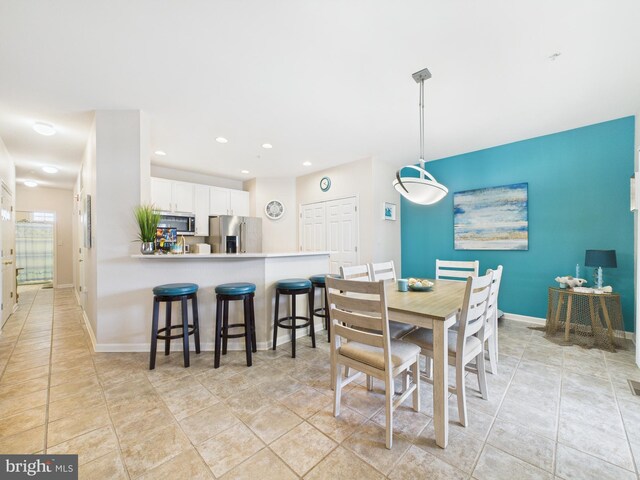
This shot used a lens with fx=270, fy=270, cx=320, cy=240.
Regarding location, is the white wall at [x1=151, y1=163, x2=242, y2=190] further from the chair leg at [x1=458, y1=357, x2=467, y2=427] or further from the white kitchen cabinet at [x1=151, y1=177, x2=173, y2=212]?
the chair leg at [x1=458, y1=357, x2=467, y2=427]

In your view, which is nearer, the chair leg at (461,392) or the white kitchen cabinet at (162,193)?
the chair leg at (461,392)

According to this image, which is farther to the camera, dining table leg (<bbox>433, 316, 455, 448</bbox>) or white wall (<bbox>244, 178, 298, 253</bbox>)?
white wall (<bbox>244, 178, 298, 253</bbox>)

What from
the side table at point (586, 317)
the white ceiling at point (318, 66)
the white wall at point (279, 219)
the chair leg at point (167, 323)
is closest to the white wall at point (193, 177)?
the white wall at point (279, 219)

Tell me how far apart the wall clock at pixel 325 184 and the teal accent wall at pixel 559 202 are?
2.05 m

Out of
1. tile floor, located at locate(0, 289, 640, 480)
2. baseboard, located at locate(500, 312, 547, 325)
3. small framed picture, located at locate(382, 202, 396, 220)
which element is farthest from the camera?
small framed picture, located at locate(382, 202, 396, 220)

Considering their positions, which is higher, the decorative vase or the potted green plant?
the potted green plant

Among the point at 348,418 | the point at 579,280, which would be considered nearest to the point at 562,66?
the point at 579,280

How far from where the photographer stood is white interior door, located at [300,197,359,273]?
471 cm

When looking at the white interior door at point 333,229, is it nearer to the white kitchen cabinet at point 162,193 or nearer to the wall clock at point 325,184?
the wall clock at point 325,184

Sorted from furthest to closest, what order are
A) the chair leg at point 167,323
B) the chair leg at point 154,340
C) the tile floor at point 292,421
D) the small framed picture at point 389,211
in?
the small framed picture at point 389,211
the chair leg at point 167,323
the chair leg at point 154,340
the tile floor at point 292,421

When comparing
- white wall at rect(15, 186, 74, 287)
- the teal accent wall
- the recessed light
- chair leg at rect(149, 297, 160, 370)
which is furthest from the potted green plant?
white wall at rect(15, 186, 74, 287)

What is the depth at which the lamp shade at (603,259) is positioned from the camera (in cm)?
288

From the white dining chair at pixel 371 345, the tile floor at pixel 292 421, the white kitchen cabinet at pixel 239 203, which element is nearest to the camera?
the tile floor at pixel 292 421

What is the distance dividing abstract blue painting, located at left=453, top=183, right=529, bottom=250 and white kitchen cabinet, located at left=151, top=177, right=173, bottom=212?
492 centimetres
